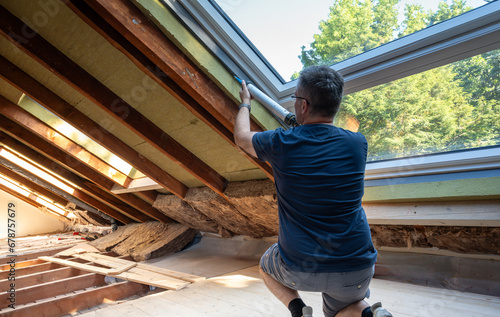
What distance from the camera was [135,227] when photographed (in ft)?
18.4

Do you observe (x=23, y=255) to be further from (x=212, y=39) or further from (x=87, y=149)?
(x=212, y=39)

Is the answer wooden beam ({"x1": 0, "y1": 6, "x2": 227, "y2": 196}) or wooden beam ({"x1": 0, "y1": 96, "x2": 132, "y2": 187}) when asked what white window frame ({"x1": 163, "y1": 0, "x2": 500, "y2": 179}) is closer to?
wooden beam ({"x1": 0, "y1": 6, "x2": 227, "y2": 196})

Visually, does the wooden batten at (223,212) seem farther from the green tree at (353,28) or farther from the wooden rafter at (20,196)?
the wooden rafter at (20,196)

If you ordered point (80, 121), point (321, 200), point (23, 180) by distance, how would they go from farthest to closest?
1. point (23, 180)
2. point (80, 121)
3. point (321, 200)

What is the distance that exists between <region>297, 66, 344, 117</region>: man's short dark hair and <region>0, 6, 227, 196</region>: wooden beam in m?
1.99

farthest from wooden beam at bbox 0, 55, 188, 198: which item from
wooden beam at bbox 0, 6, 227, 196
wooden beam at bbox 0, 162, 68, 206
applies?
wooden beam at bbox 0, 162, 68, 206

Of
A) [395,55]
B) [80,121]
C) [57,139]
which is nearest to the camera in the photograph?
[395,55]

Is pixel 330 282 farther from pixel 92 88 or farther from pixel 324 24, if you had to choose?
pixel 92 88

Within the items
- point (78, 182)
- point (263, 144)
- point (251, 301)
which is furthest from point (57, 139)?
point (263, 144)

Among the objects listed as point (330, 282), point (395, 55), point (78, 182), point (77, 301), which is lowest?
point (77, 301)

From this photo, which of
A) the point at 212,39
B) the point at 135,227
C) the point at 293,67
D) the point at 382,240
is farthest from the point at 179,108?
the point at 135,227

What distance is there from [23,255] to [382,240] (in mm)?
5213

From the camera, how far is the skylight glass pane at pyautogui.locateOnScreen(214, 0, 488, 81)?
1.69m

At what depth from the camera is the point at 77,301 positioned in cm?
280
